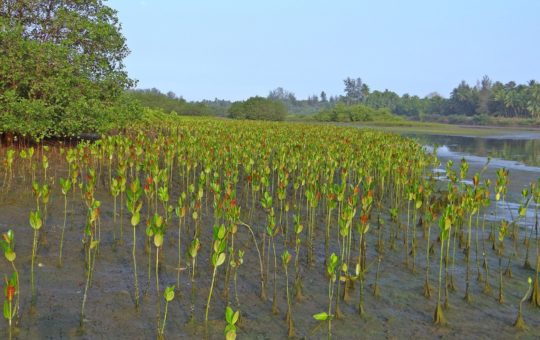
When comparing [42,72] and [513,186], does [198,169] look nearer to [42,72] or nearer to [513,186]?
[42,72]

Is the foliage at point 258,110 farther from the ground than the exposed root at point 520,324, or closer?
farther from the ground

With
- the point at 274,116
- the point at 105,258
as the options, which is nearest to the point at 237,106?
the point at 274,116

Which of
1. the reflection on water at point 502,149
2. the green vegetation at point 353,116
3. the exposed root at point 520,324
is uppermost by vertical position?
the green vegetation at point 353,116

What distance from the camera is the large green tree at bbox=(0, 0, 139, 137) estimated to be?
15.4m

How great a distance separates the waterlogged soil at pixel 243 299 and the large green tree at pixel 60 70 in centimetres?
912

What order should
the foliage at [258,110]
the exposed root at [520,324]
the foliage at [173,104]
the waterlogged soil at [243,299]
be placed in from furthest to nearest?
the foliage at [258,110], the foliage at [173,104], the exposed root at [520,324], the waterlogged soil at [243,299]

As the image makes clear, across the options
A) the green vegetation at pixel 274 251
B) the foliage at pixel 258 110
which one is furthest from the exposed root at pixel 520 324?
the foliage at pixel 258 110

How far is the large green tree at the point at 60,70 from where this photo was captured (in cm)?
1541

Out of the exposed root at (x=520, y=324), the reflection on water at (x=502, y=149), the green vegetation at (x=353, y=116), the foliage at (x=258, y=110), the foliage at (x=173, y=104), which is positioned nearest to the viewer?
the exposed root at (x=520, y=324)

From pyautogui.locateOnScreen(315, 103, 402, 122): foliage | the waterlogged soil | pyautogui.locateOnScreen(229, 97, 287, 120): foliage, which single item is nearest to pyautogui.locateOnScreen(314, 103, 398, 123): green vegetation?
pyautogui.locateOnScreen(315, 103, 402, 122): foliage

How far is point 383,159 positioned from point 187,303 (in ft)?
28.1

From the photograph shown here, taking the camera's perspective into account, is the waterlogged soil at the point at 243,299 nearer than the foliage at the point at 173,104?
Yes

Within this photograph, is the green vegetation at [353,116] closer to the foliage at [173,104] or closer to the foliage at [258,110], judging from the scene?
the foliage at [258,110]

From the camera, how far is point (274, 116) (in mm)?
80750
